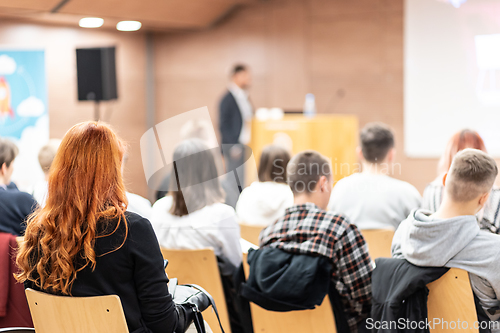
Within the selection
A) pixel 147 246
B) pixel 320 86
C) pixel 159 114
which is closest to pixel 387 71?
pixel 320 86

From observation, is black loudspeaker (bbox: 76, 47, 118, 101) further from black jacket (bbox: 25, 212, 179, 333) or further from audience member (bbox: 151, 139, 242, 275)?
black jacket (bbox: 25, 212, 179, 333)

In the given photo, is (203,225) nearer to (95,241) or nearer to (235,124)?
(95,241)

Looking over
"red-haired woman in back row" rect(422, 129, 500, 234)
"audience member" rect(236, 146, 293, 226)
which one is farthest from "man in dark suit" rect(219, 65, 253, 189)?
"red-haired woman in back row" rect(422, 129, 500, 234)

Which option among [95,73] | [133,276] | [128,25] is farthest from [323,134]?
[133,276]

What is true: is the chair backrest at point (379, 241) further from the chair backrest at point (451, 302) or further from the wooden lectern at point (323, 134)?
the wooden lectern at point (323, 134)

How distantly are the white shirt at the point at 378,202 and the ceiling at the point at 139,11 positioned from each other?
117 inches

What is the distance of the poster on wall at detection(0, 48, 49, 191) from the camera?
5219 millimetres

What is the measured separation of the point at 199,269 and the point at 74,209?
877 millimetres

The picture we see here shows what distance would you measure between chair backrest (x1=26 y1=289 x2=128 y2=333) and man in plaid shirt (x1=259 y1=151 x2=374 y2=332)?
781 mm

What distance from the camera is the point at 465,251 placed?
170 centimetres

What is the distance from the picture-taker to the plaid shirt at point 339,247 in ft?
6.34

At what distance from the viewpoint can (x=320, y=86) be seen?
620 cm

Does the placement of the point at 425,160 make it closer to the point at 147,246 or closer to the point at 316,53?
the point at 316,53

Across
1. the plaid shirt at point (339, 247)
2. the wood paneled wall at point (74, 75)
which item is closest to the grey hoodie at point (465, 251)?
the plaid shirt at point (339, 247)
